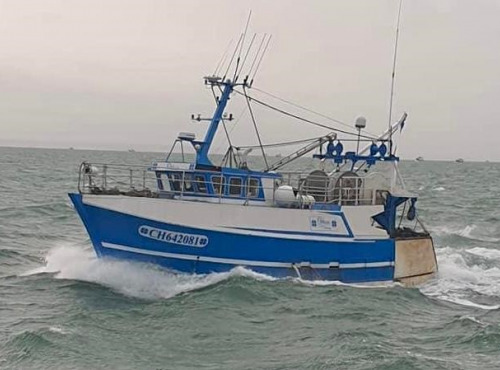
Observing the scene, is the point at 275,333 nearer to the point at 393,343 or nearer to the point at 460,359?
the point at 393,343

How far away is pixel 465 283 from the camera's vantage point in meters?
19.5

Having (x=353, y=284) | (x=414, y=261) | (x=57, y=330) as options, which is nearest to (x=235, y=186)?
(x=353, y=284)

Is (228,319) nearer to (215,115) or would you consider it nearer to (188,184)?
(188,184)

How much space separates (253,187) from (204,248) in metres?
2.07

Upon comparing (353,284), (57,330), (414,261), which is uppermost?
(414,261)

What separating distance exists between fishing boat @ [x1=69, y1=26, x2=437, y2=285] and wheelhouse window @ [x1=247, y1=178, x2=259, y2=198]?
0.02 m

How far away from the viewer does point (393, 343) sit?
1280 centimetres

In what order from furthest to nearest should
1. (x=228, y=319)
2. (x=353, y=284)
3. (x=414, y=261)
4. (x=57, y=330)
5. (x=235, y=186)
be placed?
(x=414, y=261), (x=353, y=284), (x=235, y=186), (x=228, y=319), (x=57, y=330)

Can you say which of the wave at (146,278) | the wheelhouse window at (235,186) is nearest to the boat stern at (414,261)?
the wave at (146,278)

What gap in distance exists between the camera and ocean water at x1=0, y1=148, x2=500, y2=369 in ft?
38.2

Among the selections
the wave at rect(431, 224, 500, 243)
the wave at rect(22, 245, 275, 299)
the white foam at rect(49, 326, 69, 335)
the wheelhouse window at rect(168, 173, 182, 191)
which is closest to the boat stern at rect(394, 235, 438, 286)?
the wave at rect(22, 245, 275, 299)

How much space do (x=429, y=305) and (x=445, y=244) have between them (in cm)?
1224

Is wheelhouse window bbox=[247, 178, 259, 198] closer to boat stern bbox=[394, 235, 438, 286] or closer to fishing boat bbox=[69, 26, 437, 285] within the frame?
fishing boat bbox=[69, 26, 437, 285]

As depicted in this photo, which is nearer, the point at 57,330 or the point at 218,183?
the point at 57,330
